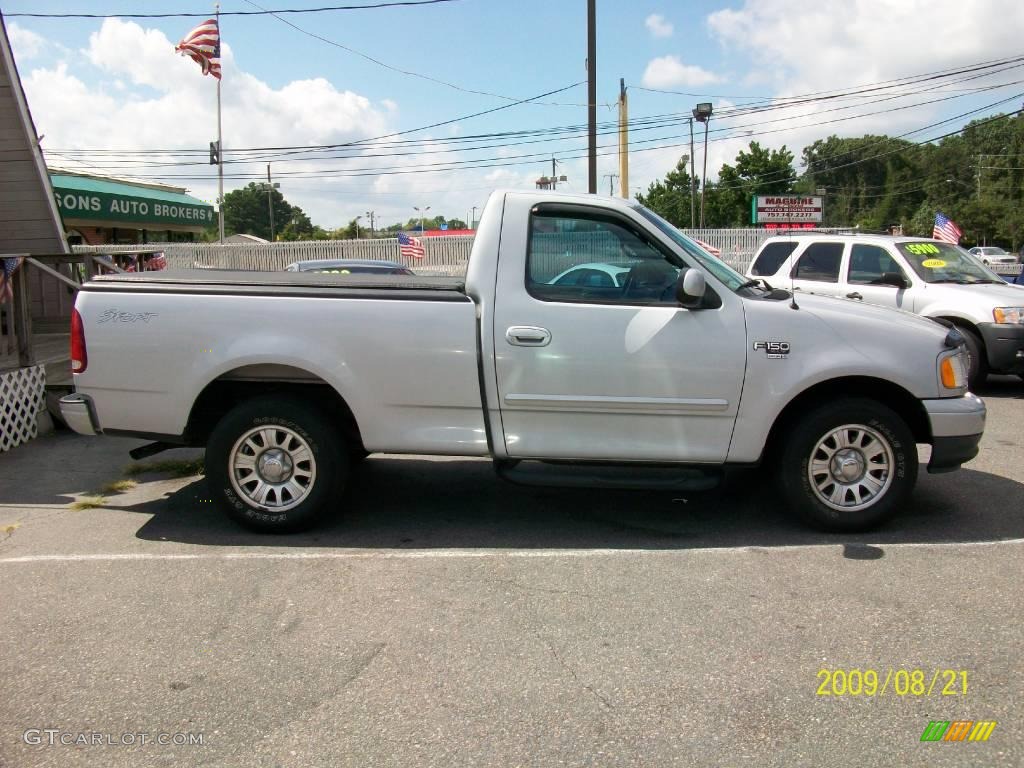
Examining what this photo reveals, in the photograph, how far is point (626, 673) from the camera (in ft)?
10.9

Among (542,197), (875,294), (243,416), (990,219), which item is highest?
(990,219)

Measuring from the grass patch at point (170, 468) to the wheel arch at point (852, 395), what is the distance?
14.7 ft

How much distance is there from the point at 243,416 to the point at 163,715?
2.10m

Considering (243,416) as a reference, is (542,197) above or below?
above

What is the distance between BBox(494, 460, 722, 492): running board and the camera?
468cm

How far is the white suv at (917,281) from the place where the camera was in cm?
901

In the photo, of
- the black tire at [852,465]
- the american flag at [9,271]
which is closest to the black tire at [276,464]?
the black tire at [852,465]

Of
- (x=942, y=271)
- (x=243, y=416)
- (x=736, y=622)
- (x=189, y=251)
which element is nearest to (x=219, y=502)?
(x=243, y=416)

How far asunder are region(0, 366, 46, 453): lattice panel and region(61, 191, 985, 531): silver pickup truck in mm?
3124

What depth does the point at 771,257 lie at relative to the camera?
1070 centimetres

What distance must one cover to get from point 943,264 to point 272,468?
27.8ft

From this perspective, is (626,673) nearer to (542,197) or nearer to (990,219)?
(542,197)

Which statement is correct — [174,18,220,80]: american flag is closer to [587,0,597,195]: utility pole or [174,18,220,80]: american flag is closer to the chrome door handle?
[587,0,597,195]: utility pole

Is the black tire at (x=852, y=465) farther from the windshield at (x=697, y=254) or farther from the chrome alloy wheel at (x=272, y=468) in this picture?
the chrome alloy wheel at (x=272, y=468)
